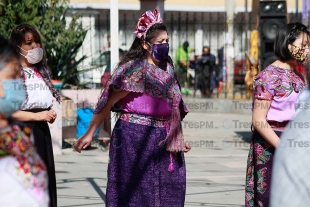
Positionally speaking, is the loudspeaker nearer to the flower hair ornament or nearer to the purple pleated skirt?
the flower hair ornament

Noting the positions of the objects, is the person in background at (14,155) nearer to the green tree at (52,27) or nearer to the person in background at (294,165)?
the person in background at (294,165)

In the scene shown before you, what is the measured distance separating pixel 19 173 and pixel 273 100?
7.35ft

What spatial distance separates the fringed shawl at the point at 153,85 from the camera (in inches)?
236

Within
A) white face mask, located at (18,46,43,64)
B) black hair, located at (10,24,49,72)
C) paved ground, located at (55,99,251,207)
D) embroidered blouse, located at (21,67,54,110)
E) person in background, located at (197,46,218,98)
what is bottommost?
paved ground, located at (55,99,251,207)

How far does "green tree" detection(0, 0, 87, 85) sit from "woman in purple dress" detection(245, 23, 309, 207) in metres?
7.11

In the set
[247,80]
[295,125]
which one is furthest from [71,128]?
[295,125]

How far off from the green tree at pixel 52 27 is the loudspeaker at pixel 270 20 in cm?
474

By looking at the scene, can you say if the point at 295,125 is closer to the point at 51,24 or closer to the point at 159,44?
the point at 159,44

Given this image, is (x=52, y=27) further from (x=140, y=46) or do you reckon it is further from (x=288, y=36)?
(x=288, y=36)

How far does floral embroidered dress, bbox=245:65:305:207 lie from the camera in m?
5.70

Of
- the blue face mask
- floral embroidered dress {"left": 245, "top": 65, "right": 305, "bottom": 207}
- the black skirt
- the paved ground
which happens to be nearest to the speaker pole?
the paved ground

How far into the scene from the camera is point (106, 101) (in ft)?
19.8

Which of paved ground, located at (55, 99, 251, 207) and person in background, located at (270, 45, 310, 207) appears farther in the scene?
paved ground, located at (55, 99, 251, 207)

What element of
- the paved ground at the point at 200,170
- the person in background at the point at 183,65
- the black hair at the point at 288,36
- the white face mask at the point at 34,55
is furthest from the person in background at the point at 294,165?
the person in background at the point at 183,65
